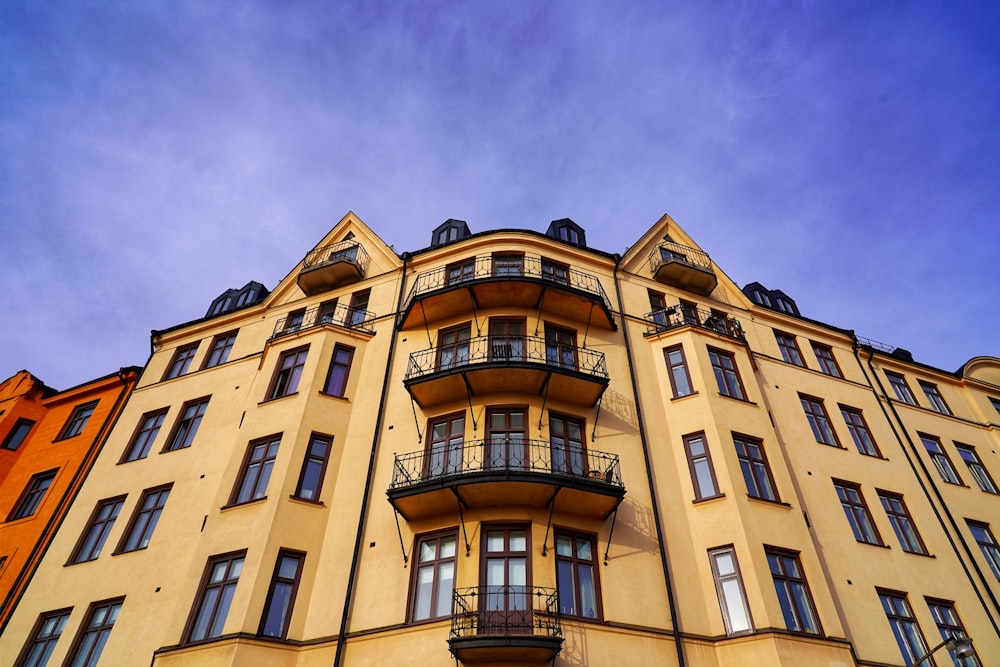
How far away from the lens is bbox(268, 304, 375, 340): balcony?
23.6 meters

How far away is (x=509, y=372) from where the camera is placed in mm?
18750

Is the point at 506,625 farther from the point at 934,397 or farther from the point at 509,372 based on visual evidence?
the point at 934,397

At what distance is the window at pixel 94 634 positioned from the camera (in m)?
17.5

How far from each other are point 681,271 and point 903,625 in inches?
549

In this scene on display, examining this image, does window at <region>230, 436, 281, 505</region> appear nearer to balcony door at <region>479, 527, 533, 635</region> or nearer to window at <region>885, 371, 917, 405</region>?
balcony door at <region>479, 527, 533, 635</region>

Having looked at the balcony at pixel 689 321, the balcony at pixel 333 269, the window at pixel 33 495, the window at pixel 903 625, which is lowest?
the window at pixel 903 625

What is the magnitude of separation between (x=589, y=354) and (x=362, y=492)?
28.2ft

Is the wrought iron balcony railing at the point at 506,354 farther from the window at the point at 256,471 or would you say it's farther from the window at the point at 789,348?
the window at the point at 789,348

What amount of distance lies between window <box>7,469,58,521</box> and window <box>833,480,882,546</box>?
28676mm

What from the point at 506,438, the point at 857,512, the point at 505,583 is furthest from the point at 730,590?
the point at 857,512

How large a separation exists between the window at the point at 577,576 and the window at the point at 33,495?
66.0 ft

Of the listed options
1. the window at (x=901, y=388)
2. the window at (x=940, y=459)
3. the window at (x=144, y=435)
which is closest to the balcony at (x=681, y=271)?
the window at (x=901, y=388)

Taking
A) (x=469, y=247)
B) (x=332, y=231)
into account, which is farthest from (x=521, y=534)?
(x=332, y=231)

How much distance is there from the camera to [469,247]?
25.0 m
